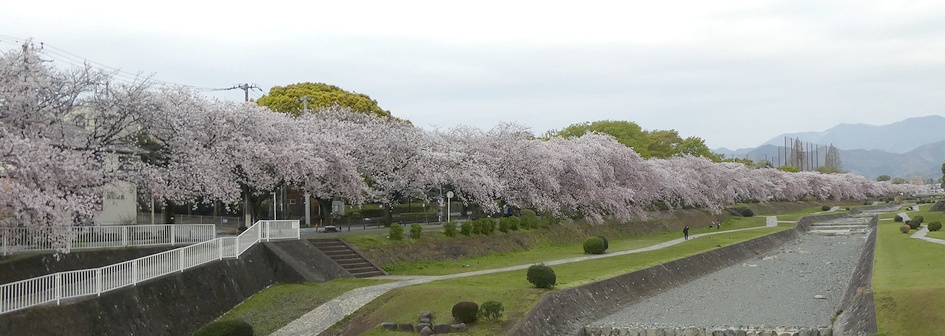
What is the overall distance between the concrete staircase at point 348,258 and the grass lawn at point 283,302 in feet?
9.98

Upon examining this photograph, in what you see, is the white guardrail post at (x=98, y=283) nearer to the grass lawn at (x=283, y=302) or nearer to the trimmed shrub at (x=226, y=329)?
the trimmed shrub at (x=226, y=329)

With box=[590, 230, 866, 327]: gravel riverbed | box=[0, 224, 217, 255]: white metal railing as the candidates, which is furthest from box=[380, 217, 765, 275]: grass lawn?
box=[0, 224, 217, 255]: white metal railing

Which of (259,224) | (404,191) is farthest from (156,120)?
(404,191)

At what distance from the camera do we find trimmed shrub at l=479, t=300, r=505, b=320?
26188 millimetres

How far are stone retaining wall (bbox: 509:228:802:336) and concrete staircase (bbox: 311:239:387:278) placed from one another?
1120cm

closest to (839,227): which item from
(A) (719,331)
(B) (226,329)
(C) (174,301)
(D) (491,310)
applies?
(A) (719,331)

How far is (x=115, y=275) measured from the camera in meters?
24.8

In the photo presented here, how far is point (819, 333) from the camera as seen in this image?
27328mm

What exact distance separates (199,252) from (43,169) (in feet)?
23.7

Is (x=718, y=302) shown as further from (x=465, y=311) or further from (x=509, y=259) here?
(x=465, y=311)

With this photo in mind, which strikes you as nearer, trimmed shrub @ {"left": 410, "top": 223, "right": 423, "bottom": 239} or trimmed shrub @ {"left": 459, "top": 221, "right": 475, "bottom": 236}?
trimmed shrub @ {"left": 410, "top": 223, "right": 423, "bottom": 239}

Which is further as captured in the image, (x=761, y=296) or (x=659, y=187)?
(x=659, y=187)

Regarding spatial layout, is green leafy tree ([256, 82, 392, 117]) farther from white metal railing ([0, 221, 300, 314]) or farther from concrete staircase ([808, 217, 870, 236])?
concrete staircase ([808, 217, 870, 236])

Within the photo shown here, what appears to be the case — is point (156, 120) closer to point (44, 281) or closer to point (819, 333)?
point (44, 281)
